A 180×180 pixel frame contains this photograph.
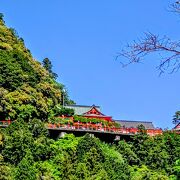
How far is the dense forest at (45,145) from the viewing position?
33.8m

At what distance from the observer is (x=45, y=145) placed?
37.0 metres

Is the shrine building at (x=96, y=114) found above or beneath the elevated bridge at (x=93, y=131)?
above

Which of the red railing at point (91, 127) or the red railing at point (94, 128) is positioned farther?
the red railing at point (94, 128)

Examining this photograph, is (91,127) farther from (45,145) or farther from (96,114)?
(96,114)

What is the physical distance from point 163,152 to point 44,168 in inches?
448

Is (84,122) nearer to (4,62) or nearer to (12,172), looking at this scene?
(4,62)

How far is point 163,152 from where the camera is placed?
1606 inches

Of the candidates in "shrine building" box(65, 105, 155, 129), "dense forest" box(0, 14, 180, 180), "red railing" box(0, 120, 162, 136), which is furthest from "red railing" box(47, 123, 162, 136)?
"shrine building" box(65, 105, 155, 129)

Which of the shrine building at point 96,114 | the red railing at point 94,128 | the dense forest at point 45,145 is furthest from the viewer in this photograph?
the shrine building at point 96,114

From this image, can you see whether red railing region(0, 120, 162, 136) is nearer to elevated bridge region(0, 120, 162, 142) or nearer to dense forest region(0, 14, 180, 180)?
elevated bridge region(0, 120, 162, 142)

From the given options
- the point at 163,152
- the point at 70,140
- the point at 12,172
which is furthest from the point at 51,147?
the point at 163,152

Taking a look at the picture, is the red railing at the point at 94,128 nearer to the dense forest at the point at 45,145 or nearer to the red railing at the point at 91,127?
the red railing at the point at 91,127

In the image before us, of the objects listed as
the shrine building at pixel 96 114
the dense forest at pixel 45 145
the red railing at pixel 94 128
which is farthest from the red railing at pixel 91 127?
the shrine building at pixel 96 114

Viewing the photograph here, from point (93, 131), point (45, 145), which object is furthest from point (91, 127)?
point (45, 145)
